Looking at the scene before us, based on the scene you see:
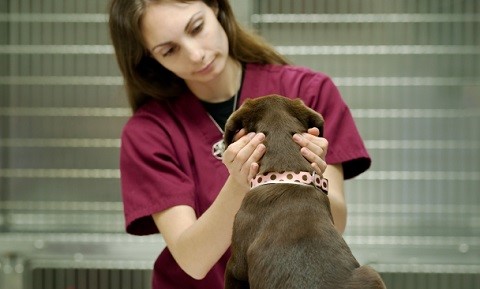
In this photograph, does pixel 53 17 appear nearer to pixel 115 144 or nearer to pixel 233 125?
pixel 115 144

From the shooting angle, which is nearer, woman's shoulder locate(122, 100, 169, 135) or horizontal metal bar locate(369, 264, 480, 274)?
woman's shoulder locate(122, 100, 169, 135)

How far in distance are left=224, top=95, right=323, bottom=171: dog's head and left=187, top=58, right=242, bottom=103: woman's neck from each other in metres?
0.34

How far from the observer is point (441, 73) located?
2.57 meters

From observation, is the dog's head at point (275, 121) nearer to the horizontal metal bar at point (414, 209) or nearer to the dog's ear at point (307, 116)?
the dog's ear at point (307, 116)

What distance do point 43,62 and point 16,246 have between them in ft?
1.79

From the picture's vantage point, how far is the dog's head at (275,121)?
119 centimetres

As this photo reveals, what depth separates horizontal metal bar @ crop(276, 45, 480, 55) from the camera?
8.38 feet

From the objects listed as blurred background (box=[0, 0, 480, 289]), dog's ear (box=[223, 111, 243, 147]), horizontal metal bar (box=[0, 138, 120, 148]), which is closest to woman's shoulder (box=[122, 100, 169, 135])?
dog's ear (box=[223, 111, 243, 147])

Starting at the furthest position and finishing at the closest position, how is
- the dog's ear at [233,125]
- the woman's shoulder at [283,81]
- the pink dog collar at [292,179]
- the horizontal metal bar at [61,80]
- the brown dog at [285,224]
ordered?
1. the horizontal metal bar at [61,80]
2. the woman's shoulder at [283,81]
3. the dog's ear at [233,125]
4. the pink dog collar at [292,179]
5. the brown dog at [285,224]

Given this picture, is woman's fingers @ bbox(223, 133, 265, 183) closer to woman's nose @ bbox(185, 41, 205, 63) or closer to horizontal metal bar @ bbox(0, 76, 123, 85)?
woman's nose @ bbox(185, 41, 205, 63)

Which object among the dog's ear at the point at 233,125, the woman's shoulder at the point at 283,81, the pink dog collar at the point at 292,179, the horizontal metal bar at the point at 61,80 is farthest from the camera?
the horizontal metal bar at the point at 61,80

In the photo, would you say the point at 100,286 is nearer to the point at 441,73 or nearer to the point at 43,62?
the point at 43,62

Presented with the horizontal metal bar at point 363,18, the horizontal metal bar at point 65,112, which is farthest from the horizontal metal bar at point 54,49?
the horizontal metal bar at point 363,18

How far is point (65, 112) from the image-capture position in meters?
2.64
